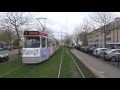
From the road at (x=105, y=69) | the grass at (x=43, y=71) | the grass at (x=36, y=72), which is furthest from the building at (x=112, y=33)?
the grass at (x=36, y=72)

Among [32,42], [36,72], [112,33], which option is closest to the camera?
[36,72]

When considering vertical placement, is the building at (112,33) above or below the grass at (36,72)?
above

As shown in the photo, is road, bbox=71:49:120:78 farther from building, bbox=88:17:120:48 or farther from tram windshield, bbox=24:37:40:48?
building, bbox=88:17:120:48

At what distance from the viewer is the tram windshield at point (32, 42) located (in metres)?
20.0

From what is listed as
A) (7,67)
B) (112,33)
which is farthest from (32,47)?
(112,33)

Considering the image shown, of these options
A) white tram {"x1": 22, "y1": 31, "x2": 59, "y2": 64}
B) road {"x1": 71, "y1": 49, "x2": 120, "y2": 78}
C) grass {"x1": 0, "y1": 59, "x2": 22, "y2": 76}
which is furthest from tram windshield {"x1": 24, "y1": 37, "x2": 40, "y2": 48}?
road {"x1": 71, "y1": 49, "x2": 120, "y2": 78}

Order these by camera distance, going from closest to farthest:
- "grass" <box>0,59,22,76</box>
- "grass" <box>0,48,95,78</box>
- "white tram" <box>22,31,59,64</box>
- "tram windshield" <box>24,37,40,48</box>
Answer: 1. "grass" <box>0,48,95,78</box>
2. "grass" <box>0,59,22,76</box>
3. "white tram" <box>22,31,59,64</box>
4. "tram windshield" <box>24,37,40,48</box>

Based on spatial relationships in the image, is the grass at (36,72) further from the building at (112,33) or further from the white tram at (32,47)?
the building at (112,33)

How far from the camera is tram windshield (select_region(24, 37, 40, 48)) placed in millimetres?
19953

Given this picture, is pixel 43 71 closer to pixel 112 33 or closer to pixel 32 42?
pixel 32 42

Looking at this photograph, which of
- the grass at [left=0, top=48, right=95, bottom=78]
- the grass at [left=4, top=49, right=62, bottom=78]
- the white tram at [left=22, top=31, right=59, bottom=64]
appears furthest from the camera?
the white tram at [left=22, top=31, right=59, bottom=64]

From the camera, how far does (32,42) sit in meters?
20.1
